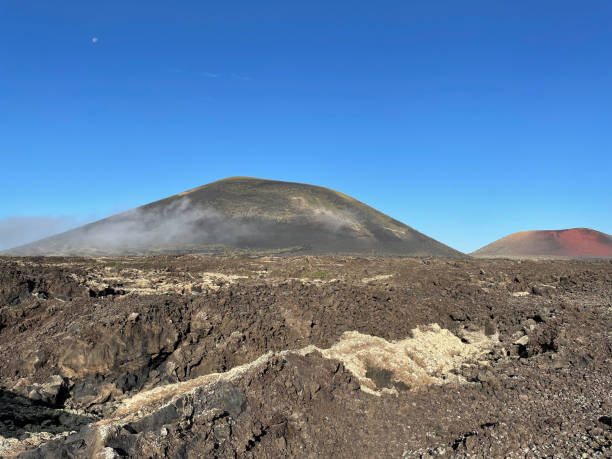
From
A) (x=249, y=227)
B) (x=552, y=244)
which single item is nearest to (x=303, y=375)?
(x=249, y=227)

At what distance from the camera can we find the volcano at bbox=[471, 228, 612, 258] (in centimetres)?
8438

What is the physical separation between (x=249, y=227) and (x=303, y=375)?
213 feet

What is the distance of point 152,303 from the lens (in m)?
10.5

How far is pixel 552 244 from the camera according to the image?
90.6 metres

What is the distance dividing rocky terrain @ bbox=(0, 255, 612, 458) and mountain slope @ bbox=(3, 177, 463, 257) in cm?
4578

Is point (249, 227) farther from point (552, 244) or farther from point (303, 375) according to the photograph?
point (552, 244)

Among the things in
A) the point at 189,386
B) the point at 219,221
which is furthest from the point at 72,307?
the point at 219,221

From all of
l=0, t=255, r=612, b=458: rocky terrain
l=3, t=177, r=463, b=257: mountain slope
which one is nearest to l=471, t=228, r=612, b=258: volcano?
l=3, t=177, r=463, b=257: mountain slope

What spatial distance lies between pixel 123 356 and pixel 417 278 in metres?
14.7

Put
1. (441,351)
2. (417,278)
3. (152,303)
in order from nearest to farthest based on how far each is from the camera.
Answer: (441,351)
(152,303)
(417,278)

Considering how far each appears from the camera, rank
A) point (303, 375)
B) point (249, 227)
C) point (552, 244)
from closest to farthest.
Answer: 1. point (303, 375)
2. point (249, 227)
3. point (552, 244)

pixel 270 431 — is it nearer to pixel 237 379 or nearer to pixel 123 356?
pixel 237 379

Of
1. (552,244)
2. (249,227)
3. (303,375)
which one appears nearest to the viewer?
(303,375)

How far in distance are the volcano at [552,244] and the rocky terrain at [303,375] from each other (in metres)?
77.3
